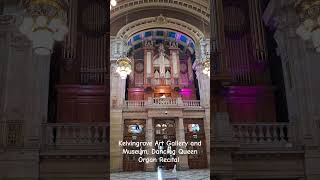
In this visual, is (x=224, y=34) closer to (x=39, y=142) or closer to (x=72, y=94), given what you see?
(x=72, y=94)

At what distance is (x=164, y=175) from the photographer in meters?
3.15

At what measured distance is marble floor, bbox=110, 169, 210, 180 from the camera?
10.3 feet

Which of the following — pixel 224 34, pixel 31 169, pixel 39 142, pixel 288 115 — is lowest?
pixel 31 169

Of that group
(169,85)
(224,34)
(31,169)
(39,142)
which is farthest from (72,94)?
(224,34)

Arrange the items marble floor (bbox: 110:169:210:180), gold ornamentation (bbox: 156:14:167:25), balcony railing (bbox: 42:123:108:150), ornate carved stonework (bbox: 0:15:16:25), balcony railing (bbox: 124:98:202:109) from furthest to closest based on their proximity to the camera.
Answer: ornate carved stonework (bbox: 0:15:16:25) < balcony railing (bbox: 42:123:108:150) < gold ornamentation (bbox: 156:14:167:25) < balcony railing (bbox: 124:98:202:109) < marble floor (bbox: 110:169:210:180)

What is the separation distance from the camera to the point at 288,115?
4.32 meters

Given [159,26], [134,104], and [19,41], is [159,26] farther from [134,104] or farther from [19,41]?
[19,41]

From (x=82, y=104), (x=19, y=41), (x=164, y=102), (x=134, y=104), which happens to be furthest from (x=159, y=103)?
(x=19, y=41)

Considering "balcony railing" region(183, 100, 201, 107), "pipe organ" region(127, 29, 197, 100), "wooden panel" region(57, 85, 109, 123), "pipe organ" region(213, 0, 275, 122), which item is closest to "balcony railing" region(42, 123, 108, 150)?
"wooden panel" region(57, 85, 109, 123)

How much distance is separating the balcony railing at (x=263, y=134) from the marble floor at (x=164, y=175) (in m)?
1.09

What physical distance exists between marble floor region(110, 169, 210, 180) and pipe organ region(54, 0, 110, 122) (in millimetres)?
809

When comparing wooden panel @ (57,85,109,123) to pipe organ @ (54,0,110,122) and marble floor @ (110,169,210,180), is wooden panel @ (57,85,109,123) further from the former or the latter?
marble floor @ (110,169,210,180)

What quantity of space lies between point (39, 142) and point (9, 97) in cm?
63

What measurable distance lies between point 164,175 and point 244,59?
196 cm
